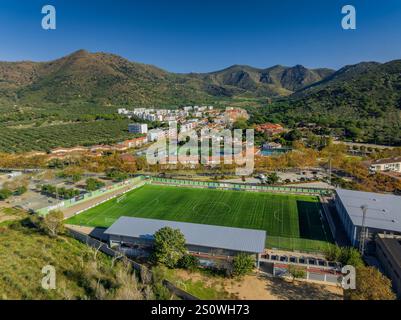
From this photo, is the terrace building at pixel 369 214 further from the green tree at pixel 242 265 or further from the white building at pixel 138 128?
the white building at pixel 138 128

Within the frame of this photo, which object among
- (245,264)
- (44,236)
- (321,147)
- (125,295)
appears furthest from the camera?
(321,147)

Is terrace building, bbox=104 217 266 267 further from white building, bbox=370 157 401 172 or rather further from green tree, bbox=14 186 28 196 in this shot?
white building, bbox=370 157 401 172

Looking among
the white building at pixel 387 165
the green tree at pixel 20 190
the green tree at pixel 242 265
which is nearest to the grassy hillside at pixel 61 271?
the green tree at pixel 242 265

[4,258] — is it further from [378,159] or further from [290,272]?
[378,159]

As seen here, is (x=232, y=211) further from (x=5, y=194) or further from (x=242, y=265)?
(x=5, y=194)

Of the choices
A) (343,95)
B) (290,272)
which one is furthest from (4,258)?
(343,95)
